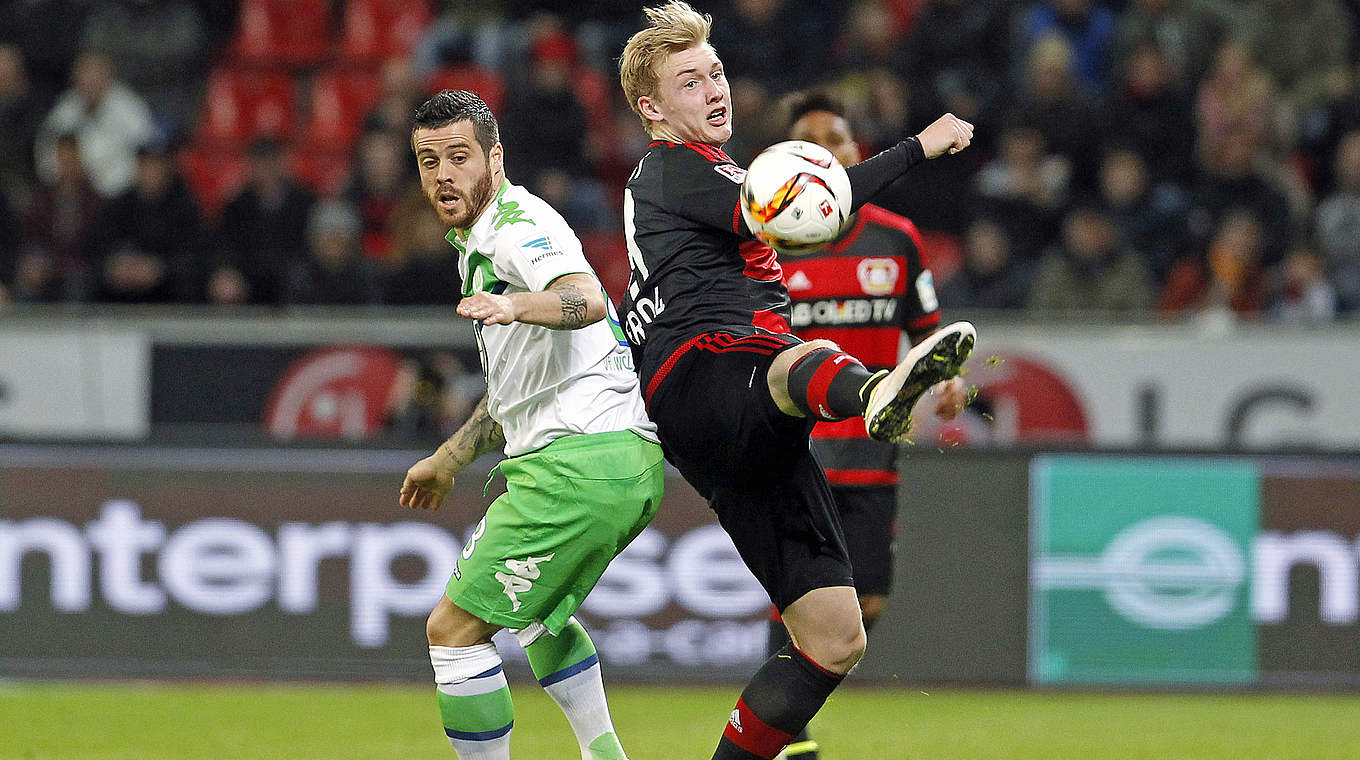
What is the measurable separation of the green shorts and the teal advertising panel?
15.8 feet

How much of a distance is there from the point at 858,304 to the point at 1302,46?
886 cm

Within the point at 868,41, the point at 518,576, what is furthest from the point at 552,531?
the point at 868,41

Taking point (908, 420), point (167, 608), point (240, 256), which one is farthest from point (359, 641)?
point (908, 420)

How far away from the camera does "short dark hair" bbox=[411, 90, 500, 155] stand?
4965mm

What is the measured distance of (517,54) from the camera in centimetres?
1415

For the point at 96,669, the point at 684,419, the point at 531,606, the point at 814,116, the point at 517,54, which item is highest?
the point at 517,54

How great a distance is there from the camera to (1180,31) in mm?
13820

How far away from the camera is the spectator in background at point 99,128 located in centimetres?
1312

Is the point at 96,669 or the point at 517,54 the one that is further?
the point at 517,54

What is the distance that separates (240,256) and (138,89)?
320 cm

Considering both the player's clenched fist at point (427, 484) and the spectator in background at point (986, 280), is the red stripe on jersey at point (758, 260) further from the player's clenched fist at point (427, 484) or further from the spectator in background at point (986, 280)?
the spectator in background at point (986, 280)

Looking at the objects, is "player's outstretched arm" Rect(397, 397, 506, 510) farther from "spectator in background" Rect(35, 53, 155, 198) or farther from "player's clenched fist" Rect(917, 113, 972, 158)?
"spectator in background" Rect(35, 53, 155, 198)

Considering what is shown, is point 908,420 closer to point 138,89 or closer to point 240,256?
point 240,256

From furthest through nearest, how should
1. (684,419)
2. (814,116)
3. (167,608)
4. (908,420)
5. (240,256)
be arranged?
(240,256)
(167,608)
(814,116)
(684,419)
(908,420)
